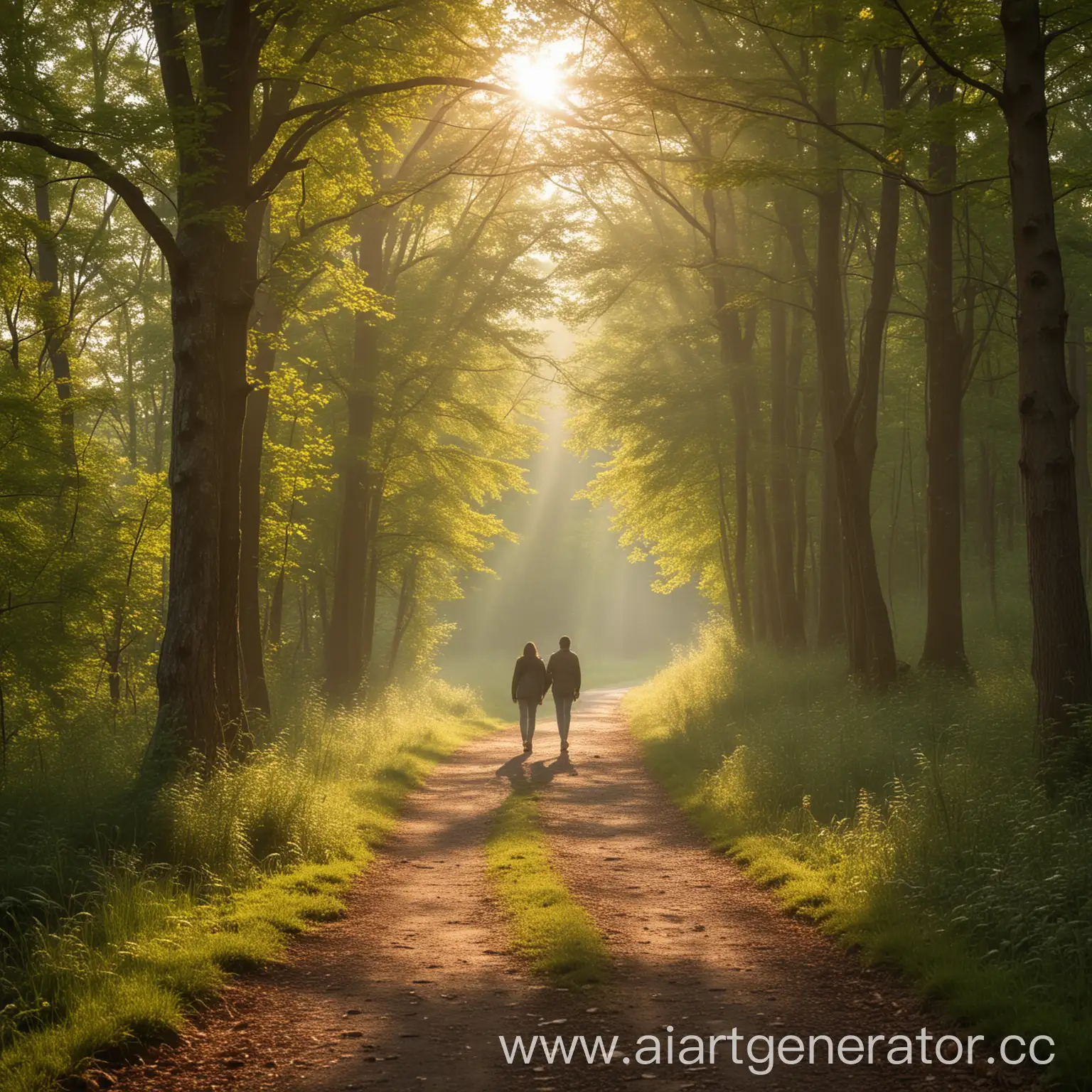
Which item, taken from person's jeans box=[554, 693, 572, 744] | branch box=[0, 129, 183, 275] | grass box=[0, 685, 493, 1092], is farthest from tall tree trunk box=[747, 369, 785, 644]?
branch box=[0, 129, 183, 275]

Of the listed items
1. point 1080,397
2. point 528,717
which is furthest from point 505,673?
point 528,717

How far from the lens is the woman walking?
18828 mm

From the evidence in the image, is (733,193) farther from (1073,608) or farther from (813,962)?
(813,962)

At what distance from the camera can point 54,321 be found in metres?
14.8

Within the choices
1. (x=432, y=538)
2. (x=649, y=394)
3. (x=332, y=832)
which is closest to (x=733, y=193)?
(x=649, y=394)

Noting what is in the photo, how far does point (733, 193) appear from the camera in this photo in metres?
22.9

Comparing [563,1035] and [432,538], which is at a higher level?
[432,538]

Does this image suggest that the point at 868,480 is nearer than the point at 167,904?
No

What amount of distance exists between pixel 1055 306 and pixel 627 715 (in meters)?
20.6

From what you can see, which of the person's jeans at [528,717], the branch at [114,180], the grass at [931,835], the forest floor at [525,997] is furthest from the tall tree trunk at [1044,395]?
the person's jeans at [528,717]

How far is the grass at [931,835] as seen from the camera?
5.38m

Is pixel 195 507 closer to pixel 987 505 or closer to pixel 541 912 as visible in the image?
pixel 541 912

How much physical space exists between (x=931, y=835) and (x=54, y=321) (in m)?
13.1

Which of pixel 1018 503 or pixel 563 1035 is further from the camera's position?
pixel 1018 503
